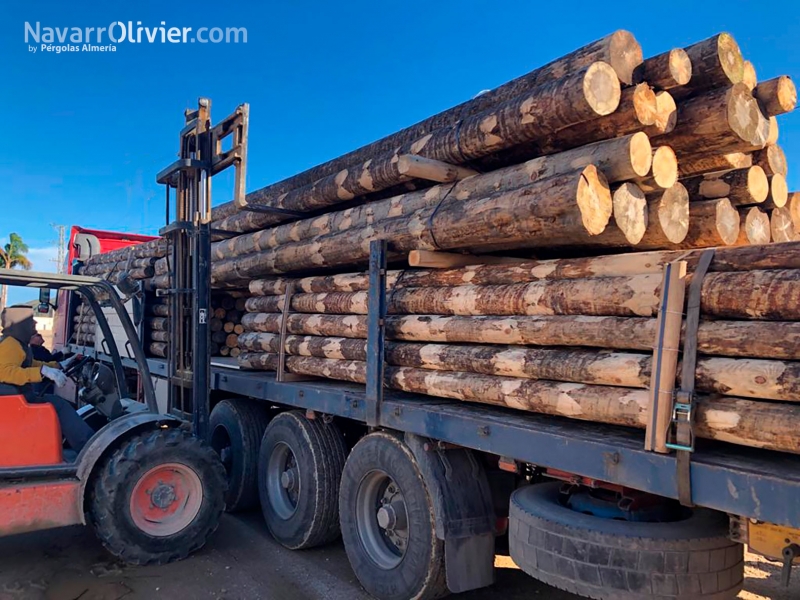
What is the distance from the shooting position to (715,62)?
418cm

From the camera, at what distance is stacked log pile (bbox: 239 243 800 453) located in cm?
308

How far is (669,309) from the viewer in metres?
3.36

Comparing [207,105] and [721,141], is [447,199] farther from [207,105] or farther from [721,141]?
[207,105]

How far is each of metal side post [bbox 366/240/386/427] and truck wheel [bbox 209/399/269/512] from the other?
108 inches

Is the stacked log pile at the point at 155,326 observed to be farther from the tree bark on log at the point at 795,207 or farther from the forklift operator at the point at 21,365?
the tree bark on log at the point at 795,207

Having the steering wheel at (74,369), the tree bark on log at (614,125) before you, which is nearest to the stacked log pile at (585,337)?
the tree bark on log at (614,125)

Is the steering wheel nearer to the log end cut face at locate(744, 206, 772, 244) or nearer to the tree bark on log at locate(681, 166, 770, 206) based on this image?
the tree bark on log at locate(681, 166, 770, 206)

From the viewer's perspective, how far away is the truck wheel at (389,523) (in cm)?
477

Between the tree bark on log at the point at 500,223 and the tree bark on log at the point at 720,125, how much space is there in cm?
86

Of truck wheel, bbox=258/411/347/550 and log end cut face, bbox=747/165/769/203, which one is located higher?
log end cut face, bbox=747/165/769/203

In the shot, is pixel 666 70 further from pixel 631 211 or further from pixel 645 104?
pixel 631 211

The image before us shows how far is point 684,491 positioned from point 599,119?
88.0 inches

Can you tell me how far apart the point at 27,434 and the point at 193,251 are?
8.20ft

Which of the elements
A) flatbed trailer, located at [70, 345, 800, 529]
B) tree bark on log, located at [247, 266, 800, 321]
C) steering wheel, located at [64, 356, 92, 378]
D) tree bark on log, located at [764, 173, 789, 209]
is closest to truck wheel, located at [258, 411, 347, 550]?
flatbed trailer, located at [70, 345, 800, 529]
